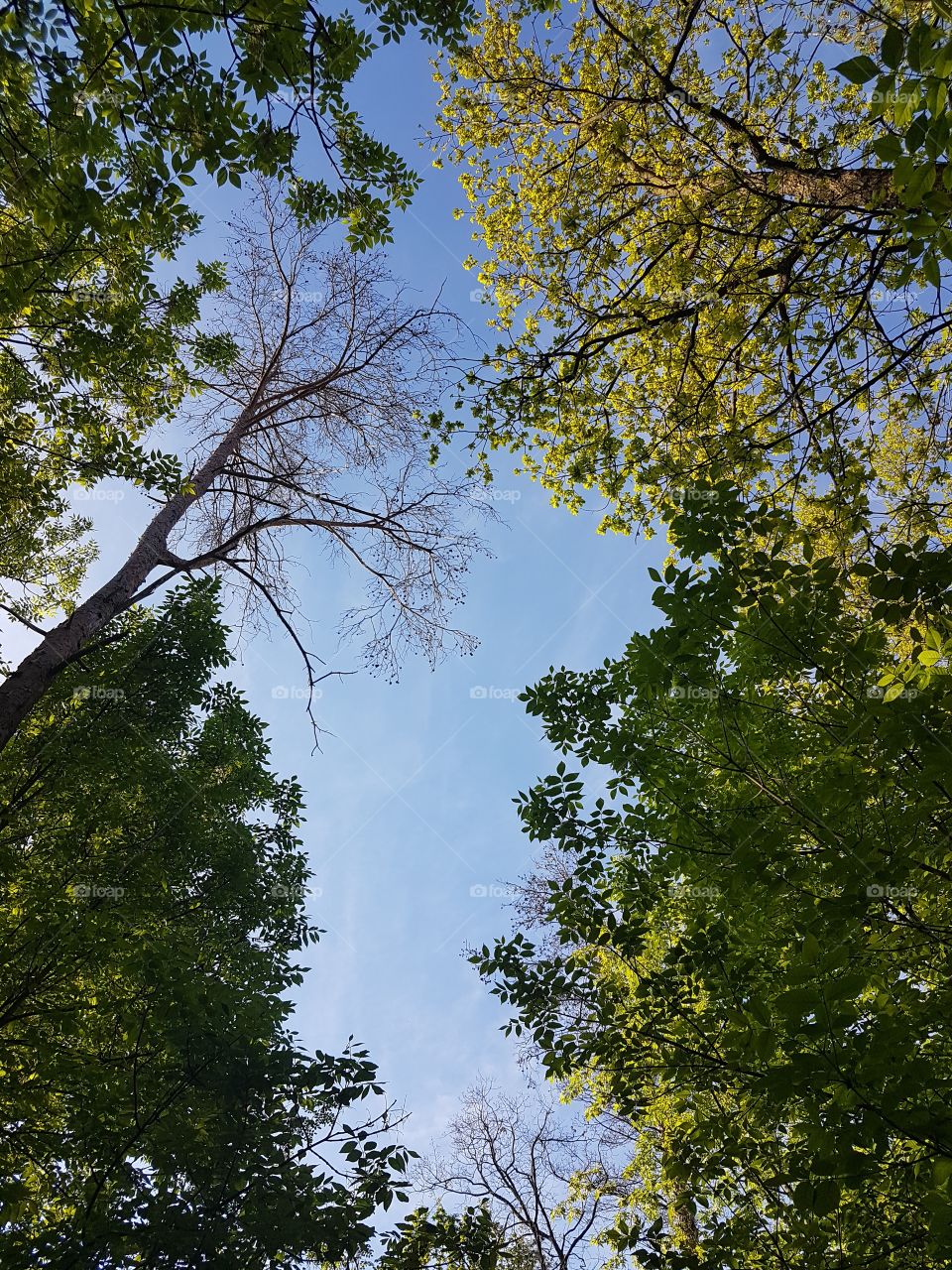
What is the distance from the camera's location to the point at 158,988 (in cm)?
513

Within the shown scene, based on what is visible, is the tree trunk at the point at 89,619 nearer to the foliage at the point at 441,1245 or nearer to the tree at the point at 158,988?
the tree at the point at 158,988

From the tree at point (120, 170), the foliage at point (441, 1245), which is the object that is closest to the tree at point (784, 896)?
the foliage at point (441, 1245)

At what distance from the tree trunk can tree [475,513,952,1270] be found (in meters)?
4.39

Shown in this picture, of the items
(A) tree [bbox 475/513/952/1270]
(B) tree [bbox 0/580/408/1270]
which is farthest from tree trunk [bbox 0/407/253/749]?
(A) tree [bbox 475/513/952/1270]

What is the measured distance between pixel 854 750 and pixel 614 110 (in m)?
6.91

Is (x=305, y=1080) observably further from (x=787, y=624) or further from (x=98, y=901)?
(x=787, y=624)

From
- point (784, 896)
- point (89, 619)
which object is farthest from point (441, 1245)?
point (89, 619)

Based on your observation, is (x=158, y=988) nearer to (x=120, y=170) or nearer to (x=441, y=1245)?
(x=441, y=1245)

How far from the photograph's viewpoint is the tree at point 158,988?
11.0 feet

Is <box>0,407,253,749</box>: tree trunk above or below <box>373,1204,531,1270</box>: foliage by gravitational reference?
above

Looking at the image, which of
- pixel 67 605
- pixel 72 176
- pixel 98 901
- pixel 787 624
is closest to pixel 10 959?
pixel 98 901

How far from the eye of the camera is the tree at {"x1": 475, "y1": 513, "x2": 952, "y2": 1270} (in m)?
1.81

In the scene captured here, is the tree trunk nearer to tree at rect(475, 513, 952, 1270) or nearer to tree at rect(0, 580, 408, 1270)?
tree at rect(0, 580, 408, 1270)

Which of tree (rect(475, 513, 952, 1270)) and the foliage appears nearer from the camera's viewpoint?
tree (rect(475, 513, 952, 1270))
